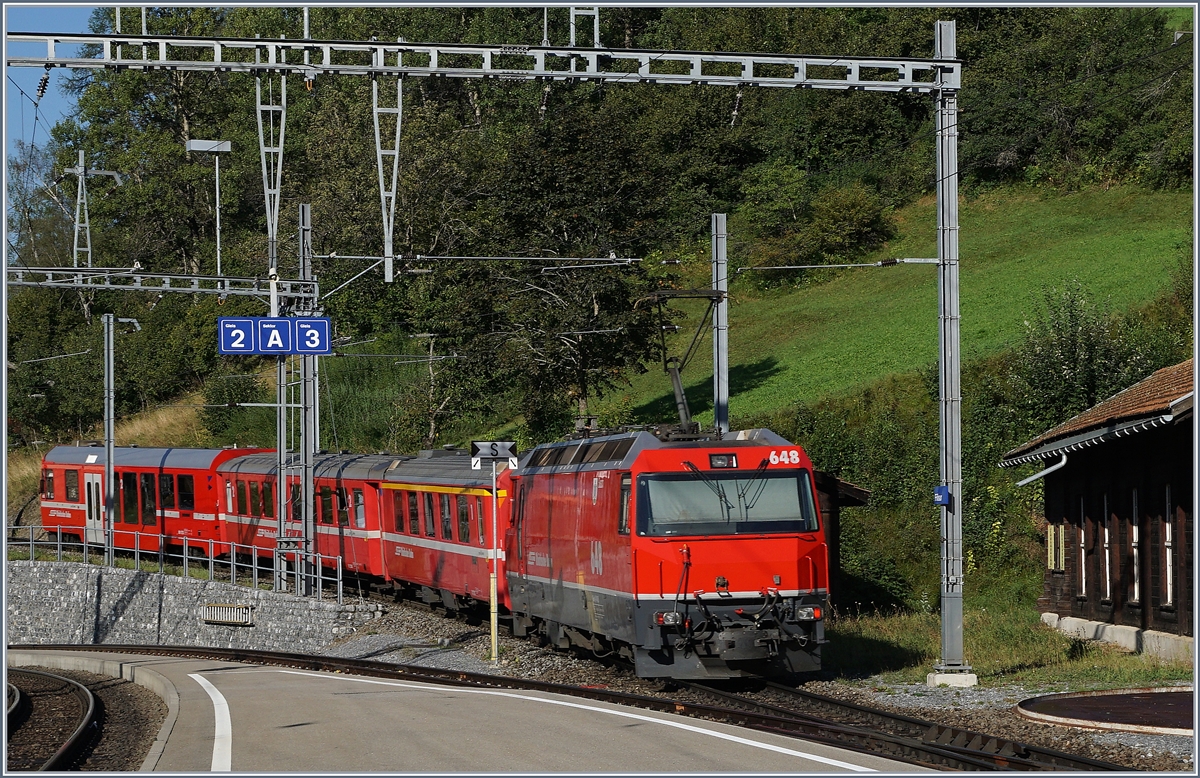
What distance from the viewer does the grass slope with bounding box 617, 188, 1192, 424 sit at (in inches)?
1836

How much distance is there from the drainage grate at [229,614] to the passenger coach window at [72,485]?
44.6ft

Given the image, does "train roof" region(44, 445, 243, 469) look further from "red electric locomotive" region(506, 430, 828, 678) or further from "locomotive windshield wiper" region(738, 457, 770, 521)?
"locomotive windshield wiper" region(738, 457, 770, 521)

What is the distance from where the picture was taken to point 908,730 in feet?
42.1

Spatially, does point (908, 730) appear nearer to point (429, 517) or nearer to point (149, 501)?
point (429, 517)

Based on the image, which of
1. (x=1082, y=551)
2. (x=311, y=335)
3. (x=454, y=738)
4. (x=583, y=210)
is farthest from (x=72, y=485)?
(x=454, y=738)

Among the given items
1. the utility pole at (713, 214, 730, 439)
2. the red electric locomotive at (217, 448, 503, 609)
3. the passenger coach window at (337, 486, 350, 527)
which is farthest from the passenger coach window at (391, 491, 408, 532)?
the utility pole at (713, 214, 730, 439)

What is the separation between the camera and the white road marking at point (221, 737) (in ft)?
35.1

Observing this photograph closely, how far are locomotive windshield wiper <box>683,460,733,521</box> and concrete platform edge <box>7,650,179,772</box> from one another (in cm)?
631

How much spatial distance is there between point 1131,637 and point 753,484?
808 cm

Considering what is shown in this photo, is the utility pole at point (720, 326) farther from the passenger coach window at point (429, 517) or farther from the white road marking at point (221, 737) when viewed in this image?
the white road marking at point (221, 737)

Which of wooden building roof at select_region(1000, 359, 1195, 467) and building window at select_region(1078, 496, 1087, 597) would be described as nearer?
wooden building roof at select_region(1000, 359, 1195, 467)

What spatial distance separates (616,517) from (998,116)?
181ft

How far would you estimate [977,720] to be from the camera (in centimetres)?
1332

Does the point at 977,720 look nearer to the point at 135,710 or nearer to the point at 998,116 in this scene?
the point at 135,710
